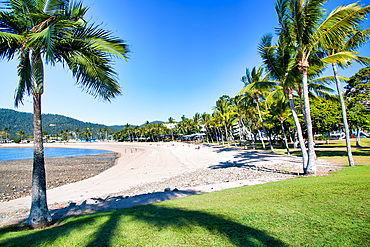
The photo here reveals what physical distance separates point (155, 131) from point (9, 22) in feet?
307

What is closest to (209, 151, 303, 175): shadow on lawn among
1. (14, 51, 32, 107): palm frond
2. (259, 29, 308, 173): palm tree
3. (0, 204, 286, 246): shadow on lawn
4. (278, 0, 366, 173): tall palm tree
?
(259, 29, 308, 173): palm tree

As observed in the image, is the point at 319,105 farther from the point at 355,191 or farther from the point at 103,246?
the point at 103,246

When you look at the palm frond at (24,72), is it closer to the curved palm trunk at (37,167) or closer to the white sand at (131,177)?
the curved palm trunk at (37,167)

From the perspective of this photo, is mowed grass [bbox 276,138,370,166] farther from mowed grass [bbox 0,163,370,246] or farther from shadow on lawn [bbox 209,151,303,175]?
mowed grass [bbox 0,163,370,246]

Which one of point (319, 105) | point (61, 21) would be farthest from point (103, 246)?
point (319, 105)

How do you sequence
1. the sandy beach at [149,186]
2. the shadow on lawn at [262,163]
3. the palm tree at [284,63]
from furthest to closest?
the shadow on lawn at [262,163]
the palm tree at [284,63]
the sandy beach at [149,186]

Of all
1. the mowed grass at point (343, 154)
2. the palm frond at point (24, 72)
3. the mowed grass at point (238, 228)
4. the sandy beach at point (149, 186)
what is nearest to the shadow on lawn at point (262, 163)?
the sandy beach at point (149, 186)

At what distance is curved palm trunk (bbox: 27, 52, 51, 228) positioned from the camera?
13.1 feet

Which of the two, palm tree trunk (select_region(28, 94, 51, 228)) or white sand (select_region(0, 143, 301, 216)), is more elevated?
palm tree trunk (select_region(28, 94, 51, 228))

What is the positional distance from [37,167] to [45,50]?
8.63 feet

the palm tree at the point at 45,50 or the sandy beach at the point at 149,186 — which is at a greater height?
the palm tree at the point at 45,50

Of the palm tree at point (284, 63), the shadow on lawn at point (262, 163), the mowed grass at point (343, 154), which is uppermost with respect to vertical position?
the palm tree at point (284, 63)

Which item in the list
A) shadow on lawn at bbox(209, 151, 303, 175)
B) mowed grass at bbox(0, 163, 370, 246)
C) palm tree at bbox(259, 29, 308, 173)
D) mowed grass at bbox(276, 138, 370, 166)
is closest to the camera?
mowed grass at bbox(0, 163, 370, 246)

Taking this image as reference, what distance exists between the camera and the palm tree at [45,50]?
364 cm
